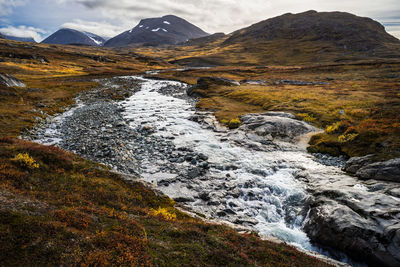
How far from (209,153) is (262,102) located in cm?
2964

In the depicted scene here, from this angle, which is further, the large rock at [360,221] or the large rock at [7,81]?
the large rock at [7,81]

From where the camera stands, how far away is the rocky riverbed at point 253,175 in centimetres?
1230

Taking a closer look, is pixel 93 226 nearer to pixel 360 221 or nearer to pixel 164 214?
Result: pixel 164 214

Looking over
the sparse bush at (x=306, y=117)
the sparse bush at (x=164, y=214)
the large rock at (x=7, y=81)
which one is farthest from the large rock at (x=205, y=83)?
the sparse bush at (x=164, y=214)

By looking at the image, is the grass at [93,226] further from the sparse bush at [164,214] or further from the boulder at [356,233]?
the boulder at [356,233]

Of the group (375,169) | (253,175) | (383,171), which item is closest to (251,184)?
(253,175)

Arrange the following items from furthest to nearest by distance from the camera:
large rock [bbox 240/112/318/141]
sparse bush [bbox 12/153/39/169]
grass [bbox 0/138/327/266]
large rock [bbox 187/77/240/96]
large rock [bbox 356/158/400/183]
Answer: large rock [bbox 187/77/240/96] → large rock [bbox 240/112/318/141] → large rock [bbox 356/158/400/183] → sparse bush [bbox 12/153/39/169] → grass [bbox 0/138/327/266]

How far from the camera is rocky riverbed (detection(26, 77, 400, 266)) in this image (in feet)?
40.4

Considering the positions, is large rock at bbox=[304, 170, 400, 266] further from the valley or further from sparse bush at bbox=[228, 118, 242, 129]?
sparse bush at bbox=[228, 118, 242, 129]

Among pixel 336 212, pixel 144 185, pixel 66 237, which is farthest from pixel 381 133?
pixel 66 237

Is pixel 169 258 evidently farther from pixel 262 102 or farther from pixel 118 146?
pixel 262 102

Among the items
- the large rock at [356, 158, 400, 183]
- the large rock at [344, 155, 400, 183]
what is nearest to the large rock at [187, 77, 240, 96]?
the large rock at [344, 155, 400, 183]

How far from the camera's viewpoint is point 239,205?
16656 mm

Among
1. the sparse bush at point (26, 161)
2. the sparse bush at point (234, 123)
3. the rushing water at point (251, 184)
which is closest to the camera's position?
the sparse bush at point (26, 161)
